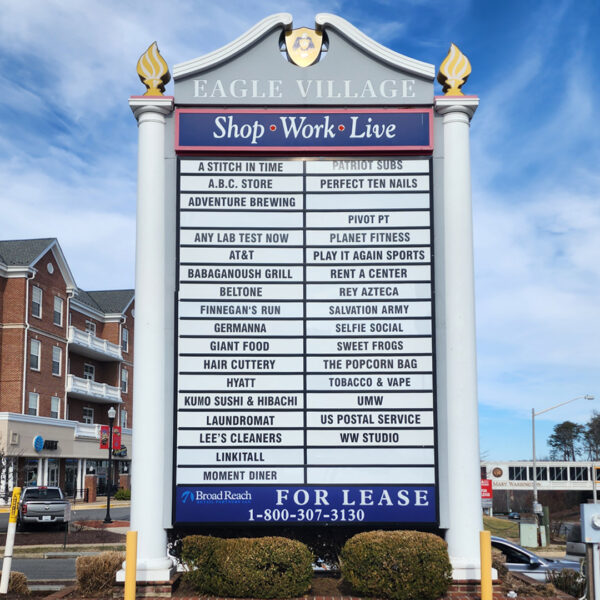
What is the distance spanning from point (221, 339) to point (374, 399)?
2.49 metres

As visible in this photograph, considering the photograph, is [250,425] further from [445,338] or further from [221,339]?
[445,338]

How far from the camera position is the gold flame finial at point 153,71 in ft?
39.6

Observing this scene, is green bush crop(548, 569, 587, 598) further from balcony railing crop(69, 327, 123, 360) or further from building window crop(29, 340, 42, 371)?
balcony railing crop(69, 327, 123, 360)

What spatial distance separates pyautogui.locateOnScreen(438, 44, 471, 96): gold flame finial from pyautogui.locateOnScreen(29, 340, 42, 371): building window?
45.8 m

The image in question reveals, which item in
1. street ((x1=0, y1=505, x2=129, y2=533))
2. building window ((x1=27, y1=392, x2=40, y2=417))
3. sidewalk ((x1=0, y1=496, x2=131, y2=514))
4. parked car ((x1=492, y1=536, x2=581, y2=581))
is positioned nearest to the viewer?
parked car ((x1=492, y1=536, x2=581, y2=581))

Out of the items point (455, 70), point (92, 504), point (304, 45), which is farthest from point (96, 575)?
point (92, 504)

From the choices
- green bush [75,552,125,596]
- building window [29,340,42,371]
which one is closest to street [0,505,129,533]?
building window [29,340,42,371]

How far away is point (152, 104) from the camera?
12.0 metres

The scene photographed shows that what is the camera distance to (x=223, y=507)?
37.1 ft

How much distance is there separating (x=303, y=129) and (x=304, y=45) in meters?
1.39

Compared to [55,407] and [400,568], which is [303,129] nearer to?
[400,568]

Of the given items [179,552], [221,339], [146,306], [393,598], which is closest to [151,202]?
[146,306]

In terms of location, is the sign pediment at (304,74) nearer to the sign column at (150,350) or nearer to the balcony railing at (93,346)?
the sign column at (150,350)

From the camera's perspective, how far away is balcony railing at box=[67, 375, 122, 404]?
192 feet
